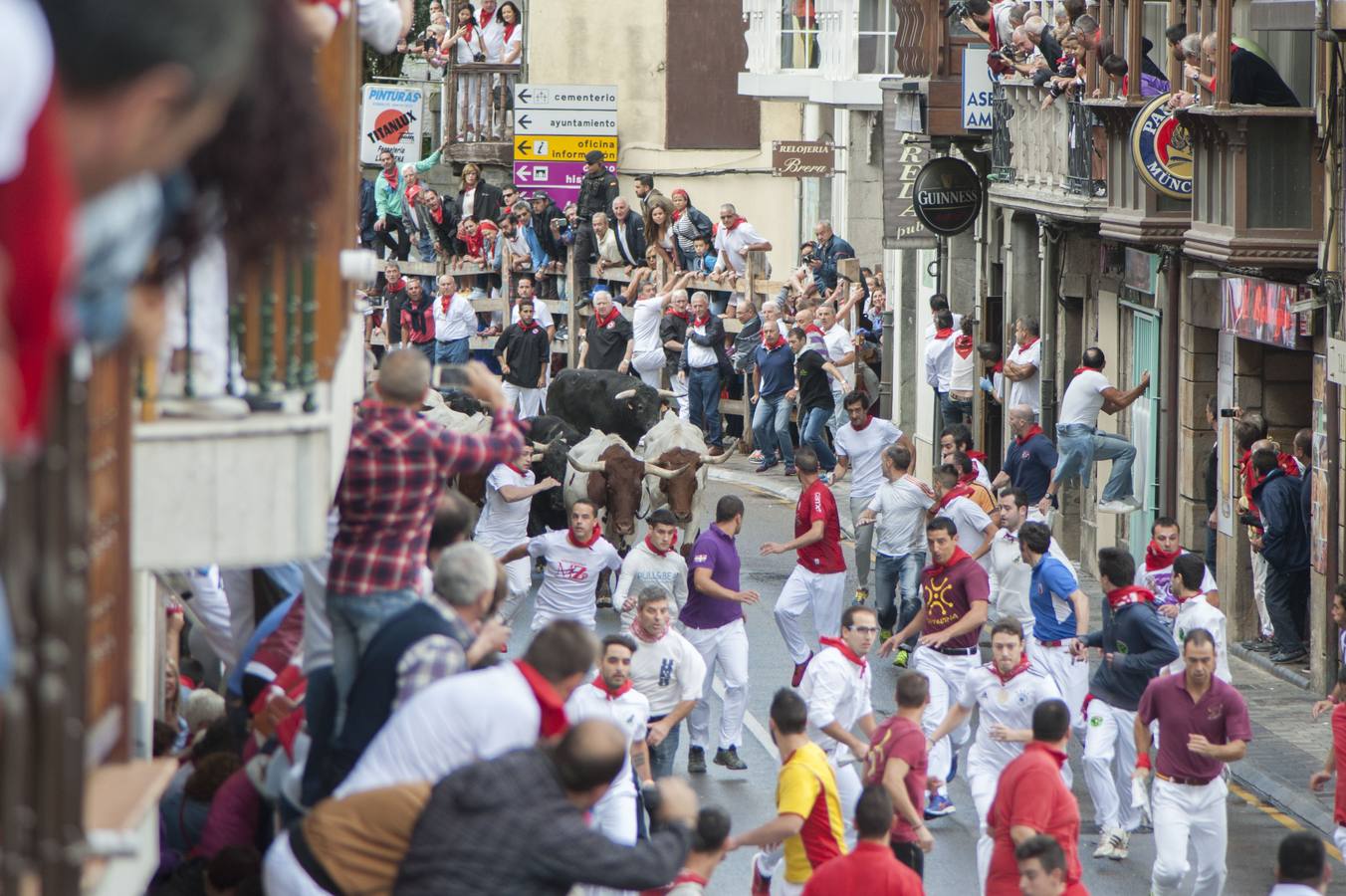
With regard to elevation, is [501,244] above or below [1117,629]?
above

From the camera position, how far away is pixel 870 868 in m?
8.73

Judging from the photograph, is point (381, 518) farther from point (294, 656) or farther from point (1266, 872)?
point (1266, 872)

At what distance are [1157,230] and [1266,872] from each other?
30.8 feet

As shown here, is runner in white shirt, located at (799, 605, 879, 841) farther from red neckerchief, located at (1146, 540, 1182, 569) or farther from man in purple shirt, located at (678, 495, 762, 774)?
red neckerchief, located at (1146, 540, 1182, 569)

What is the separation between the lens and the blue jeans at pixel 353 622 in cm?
738

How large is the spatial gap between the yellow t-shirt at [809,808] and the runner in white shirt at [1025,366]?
48.3 ft

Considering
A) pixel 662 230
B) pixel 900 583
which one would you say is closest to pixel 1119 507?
pixel 900 583

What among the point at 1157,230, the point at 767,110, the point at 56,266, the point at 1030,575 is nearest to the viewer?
the point at 56,266

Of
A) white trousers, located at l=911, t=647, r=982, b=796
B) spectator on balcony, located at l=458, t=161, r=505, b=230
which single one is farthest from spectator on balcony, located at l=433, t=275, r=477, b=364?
white trousers, located at l=911, t=647, r=982, b=796

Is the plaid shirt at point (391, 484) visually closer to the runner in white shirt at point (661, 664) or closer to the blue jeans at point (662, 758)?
the runner in white shirt at point (661, 664)

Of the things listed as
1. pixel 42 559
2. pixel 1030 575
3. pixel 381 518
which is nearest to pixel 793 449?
pixel 1030 575

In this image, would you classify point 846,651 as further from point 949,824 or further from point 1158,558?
point 1158,558

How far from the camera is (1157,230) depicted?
21.2 metres

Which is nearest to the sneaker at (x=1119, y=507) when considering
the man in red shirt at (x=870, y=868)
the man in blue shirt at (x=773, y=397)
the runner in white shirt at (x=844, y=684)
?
the man in blue shirt at (x=773, y=397)
